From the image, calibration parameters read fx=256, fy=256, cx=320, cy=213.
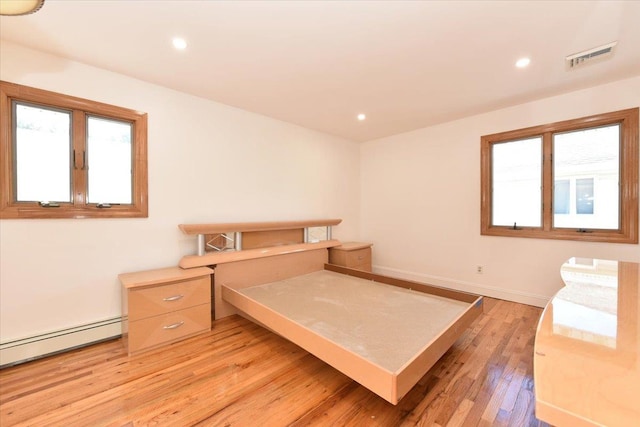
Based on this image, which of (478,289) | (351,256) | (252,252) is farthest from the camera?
(351,256)

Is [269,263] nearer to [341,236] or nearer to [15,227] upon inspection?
[341,236]

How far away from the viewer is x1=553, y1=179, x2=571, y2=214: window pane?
3057 mm

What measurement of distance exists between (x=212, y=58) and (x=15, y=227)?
6.90 feet

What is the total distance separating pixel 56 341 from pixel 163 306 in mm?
882

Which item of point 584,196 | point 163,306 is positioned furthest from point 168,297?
point 584,196

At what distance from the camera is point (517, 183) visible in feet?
11.2

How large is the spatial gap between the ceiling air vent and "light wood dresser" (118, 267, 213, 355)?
3842 millimetres

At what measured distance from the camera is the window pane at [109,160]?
2434 mm

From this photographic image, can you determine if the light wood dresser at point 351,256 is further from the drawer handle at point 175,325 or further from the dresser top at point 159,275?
the drawer handle at point 175,325

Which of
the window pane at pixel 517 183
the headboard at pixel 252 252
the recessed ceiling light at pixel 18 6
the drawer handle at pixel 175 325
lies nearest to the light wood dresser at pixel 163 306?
the drawer handle at pixel 175 325

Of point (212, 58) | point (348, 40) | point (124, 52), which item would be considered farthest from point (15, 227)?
point (348, 40)

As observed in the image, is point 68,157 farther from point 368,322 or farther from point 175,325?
point 368,322

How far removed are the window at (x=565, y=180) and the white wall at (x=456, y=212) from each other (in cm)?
11

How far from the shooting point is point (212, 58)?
88.1 inches
